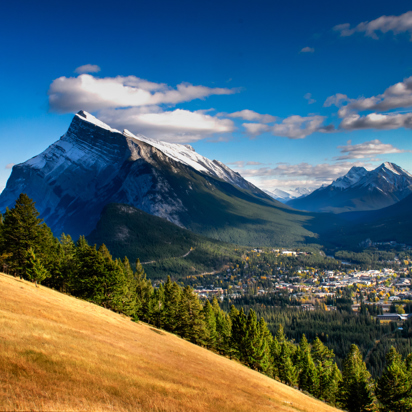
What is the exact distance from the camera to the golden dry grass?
660 inches

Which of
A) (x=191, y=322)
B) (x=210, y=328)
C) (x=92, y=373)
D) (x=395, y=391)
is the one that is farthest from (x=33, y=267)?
(x=395, y=391)

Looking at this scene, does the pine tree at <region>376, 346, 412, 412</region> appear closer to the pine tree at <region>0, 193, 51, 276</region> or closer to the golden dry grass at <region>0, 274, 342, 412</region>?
the golden dry grass at <region>0, 274, 342, 412</region>

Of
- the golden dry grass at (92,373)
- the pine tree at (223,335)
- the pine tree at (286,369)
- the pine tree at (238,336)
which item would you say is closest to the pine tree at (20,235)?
the golden dry grass at (92,373)

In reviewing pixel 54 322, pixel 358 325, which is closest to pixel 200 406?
pixel 54 322

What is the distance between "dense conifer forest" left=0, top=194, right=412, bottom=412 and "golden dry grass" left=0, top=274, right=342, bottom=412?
2080 cm

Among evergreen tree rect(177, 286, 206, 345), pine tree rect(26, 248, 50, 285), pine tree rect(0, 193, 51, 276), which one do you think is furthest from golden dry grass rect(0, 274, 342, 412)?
evergreen tree rect(177, 286, 206, 345)

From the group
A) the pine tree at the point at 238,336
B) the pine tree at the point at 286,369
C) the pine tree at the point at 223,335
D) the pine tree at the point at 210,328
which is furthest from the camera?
the pine tree at the point at 210,328

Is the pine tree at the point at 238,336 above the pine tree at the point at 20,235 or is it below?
below

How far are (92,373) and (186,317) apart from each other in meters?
47.0

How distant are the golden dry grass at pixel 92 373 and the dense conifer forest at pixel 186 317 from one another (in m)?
20.8

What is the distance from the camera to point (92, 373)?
20906mm

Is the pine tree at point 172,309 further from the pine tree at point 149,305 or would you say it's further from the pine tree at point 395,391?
the pine tree at point 395,391

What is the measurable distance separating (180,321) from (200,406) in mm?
46438

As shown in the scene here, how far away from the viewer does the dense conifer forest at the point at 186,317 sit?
182 feet
